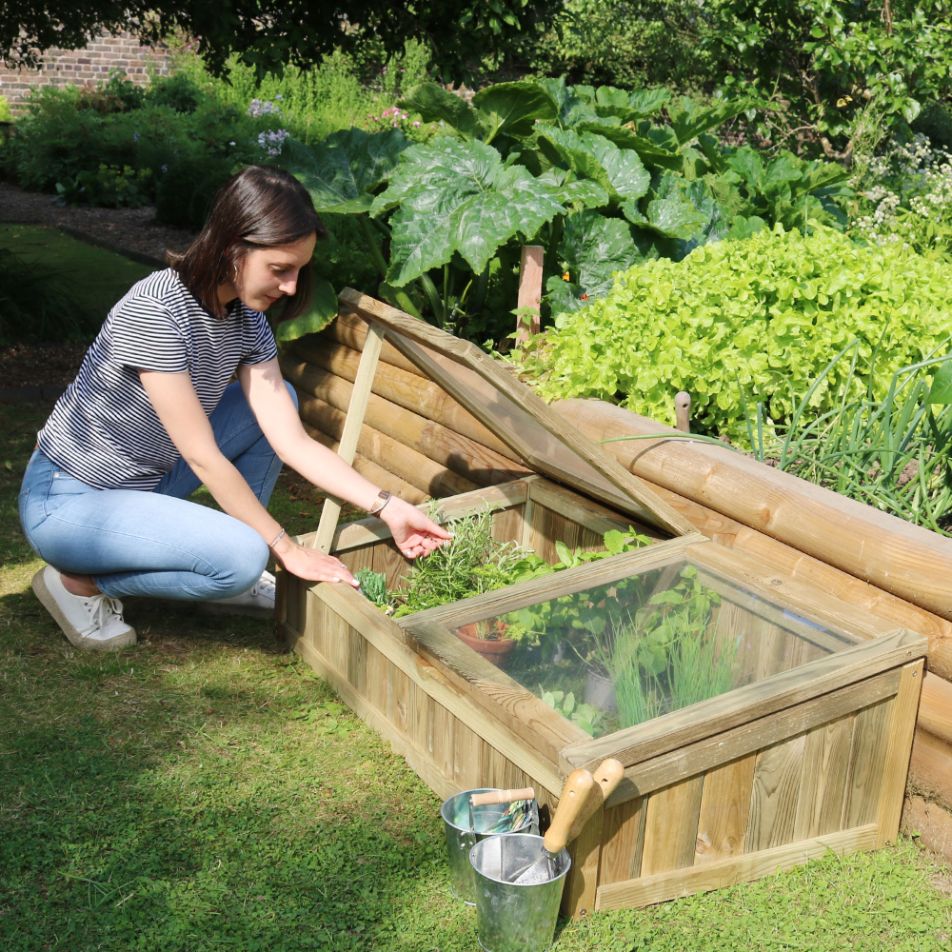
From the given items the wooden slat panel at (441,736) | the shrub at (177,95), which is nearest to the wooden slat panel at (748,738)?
the wooden slat panel at (441,736)

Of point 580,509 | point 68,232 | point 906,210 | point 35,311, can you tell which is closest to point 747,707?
point 580,509

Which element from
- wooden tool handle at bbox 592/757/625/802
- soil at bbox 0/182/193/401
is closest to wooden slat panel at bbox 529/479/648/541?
wooden tool handle at bbox 592/757/625/802

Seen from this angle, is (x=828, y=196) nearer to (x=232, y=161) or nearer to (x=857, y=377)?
(x=857, y=377)

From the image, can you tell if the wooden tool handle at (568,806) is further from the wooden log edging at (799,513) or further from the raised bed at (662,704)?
the wooden log edging at (799,513)

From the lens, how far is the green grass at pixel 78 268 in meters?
7.09

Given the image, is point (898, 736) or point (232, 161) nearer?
point (898, 736)

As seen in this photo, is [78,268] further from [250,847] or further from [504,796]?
[504,796]

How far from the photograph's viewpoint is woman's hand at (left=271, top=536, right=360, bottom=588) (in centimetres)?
319

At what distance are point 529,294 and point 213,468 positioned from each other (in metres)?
1.85

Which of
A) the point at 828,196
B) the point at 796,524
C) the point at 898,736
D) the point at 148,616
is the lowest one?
the point at 148,616

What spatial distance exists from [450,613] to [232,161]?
919 cm

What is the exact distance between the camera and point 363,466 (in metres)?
4.81

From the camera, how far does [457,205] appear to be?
14.8 ft

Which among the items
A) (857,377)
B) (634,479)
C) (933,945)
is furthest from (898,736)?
(857,377)
